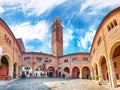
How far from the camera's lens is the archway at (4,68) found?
72.1ft

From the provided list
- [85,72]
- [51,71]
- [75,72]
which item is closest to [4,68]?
[51,71]

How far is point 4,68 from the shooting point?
75.5 ft

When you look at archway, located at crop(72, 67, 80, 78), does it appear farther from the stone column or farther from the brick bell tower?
the stone column

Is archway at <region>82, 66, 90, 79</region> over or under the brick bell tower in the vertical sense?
under

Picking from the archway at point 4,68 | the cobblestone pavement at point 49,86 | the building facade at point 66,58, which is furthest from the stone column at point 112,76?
the archway at point 4,68

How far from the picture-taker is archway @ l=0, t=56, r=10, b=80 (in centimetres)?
2198

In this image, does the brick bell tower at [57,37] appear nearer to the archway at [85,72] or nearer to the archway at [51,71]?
the archway at [51,71]

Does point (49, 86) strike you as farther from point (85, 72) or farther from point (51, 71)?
point (85, 72)

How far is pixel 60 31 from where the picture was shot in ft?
164

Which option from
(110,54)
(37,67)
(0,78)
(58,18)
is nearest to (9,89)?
(0,78)

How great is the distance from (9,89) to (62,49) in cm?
3520

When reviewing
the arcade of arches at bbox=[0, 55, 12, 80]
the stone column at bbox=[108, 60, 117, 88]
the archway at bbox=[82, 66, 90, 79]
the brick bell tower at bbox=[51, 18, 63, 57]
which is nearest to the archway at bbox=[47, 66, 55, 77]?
the brick bell tower at bbox=[51, 18, 63, 57]

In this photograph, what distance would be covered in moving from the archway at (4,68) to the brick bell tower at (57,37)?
72.2ft

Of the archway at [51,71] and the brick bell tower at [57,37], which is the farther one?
the brick bell tower at [57,37]
